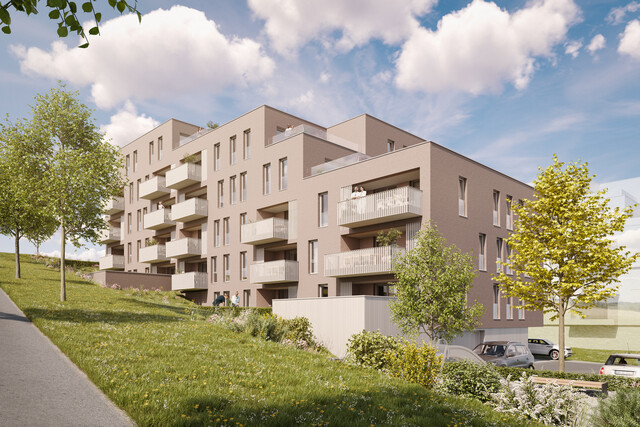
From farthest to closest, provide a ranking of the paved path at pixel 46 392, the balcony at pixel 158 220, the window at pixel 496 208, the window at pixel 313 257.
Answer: the balcony at pixel 158 220
the window at pixel 496 208
the window at pixel 313 257
the paved path at pixel 46 392

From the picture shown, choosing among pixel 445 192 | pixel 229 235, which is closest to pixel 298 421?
pixel 445 192

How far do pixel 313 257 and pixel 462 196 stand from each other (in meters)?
9.81

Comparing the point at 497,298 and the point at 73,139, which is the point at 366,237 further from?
the point at 73,139

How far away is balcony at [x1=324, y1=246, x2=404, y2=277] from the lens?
25.9 meters

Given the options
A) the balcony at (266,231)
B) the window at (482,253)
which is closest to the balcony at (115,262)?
the balcony at (266,231)

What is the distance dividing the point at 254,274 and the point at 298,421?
27448 millimetres

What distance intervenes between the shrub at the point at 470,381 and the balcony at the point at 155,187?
127 ft

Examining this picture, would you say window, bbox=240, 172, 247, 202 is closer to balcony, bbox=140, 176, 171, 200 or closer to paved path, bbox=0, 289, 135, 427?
balcony, bbox=140, 176, 171, 200

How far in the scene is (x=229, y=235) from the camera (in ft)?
127

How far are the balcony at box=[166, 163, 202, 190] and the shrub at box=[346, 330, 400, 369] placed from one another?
99.2ft

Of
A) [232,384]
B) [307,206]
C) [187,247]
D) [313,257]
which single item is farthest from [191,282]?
[232,384]

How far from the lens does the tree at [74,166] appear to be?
2364 centimetres

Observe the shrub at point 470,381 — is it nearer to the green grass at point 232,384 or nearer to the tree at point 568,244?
the green grass at point 232,384

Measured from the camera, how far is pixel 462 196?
29031 millimetres
